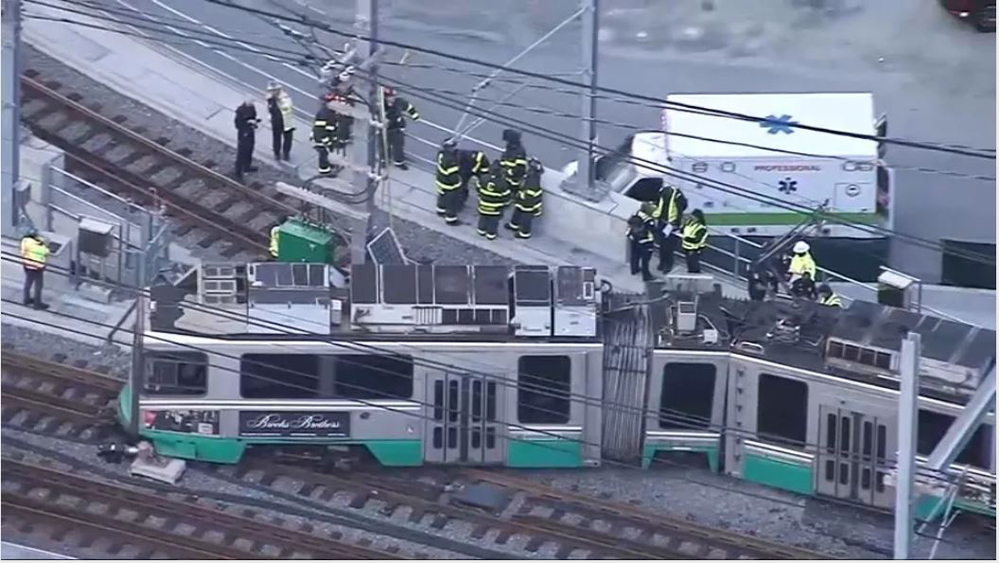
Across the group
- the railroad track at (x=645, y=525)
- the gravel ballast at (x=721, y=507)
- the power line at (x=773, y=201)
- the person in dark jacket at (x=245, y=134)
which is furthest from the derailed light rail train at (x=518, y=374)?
the person in dark jacket at (x=245, y=134)

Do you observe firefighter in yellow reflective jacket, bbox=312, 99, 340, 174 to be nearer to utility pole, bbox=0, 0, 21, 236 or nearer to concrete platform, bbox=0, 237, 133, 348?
concrete platform, bbox=0, 237, 133, 348

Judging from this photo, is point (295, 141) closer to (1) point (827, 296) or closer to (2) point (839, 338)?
(1) point (827, 296)

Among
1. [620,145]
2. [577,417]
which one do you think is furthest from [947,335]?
[620,145]

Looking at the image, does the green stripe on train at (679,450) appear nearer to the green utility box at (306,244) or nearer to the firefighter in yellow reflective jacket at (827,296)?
the firefighter in yellow reflective jacket at (827,296)

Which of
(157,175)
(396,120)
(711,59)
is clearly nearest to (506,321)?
(396,120)

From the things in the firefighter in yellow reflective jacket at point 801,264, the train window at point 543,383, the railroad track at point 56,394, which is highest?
the firefighter in yellow reflective jacket at point 801,264
